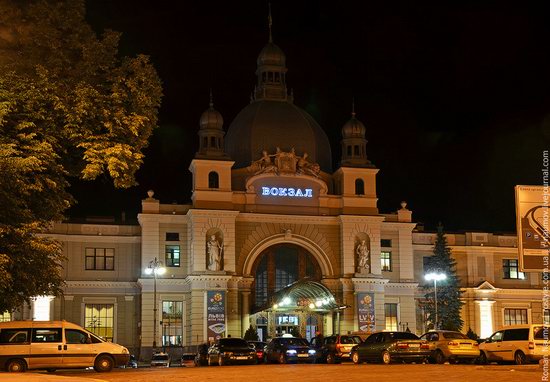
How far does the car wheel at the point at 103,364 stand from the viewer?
3234 cm

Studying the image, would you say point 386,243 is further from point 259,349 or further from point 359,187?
point 259,349

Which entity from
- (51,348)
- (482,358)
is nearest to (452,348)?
(482,358)

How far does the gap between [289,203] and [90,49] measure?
37.2 meters

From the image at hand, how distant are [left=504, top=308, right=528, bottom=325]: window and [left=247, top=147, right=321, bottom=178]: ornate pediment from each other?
19.8m

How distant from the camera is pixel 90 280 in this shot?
212 feet

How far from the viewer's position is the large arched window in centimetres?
6562

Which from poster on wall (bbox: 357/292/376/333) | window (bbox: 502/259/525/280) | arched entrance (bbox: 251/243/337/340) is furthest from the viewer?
window (bbox: 502/259/525/280)

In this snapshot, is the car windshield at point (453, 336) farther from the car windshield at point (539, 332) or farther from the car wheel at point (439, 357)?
the car windshield at point (539, 332)

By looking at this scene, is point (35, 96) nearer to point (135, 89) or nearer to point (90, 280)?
point (135, 89)

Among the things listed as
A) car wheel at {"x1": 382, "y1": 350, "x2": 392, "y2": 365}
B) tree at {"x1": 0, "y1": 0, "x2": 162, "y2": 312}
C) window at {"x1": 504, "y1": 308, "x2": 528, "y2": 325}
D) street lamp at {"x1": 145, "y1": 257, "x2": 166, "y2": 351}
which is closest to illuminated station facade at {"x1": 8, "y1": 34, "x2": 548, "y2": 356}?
street lamp at {"x1": 145, "y1": 257, "x2": 166, "y2": 351}

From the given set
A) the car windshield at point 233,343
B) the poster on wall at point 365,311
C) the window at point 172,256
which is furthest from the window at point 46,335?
the poster on wall at point 365,311

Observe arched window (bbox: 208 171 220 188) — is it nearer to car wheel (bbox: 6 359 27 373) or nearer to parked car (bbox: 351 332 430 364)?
parked car (bbox: 351 332 430 364)

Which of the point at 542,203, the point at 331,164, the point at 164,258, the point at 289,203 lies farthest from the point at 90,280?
the point at 542,203

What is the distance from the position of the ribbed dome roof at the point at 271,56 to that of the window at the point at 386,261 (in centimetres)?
1736
